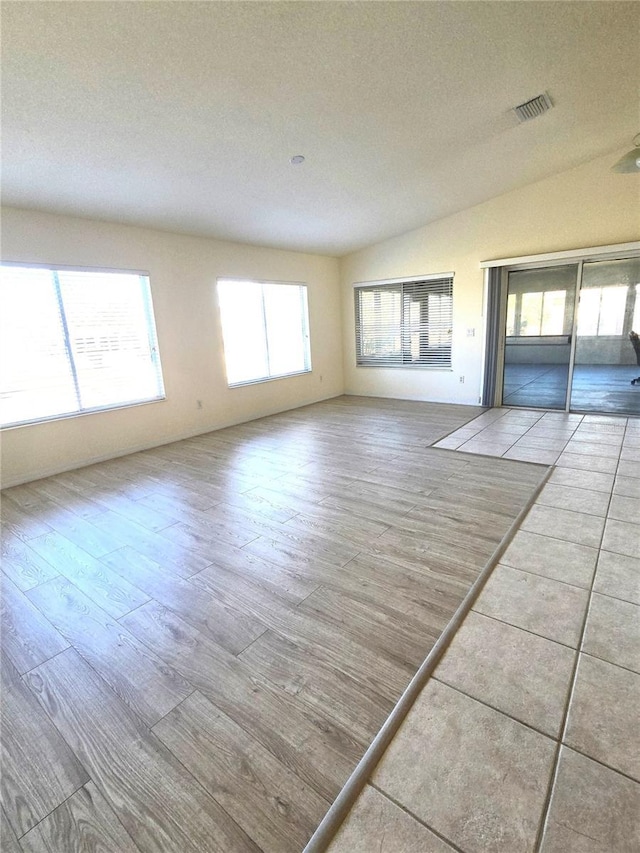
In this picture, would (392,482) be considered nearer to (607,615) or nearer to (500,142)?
(607,615)

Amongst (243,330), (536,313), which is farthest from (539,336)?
(243,330)

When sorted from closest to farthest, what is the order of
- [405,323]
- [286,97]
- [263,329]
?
[286,97]
[263,329]
[405,323]

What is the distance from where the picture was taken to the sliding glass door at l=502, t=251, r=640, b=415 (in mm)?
5004

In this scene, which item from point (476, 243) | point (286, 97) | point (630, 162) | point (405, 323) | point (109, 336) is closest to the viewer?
point (286, 97)

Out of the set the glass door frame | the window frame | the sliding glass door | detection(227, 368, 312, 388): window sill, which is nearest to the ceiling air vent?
the glass door frame

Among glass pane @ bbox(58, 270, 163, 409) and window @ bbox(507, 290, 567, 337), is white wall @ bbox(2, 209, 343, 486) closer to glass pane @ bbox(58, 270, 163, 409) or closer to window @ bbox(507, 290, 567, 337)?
glass pane @ bbox(58, 270, 163, 409)

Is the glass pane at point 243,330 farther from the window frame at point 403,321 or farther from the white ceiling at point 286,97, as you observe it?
the window frame at point 403,321

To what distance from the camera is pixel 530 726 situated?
52.7 inches

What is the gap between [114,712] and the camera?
1.49 meters

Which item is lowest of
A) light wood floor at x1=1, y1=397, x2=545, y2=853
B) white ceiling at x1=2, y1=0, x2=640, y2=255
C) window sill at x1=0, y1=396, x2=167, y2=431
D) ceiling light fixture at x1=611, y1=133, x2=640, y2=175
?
light wood floor at x1=1, y1=397, x2=545, y2=853

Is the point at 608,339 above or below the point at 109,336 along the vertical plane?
below

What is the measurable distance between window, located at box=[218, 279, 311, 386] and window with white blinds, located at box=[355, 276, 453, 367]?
3.88 ft

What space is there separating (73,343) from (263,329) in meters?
2.77

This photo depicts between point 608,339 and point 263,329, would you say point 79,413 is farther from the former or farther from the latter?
point 608,339
